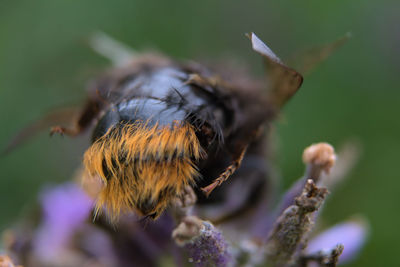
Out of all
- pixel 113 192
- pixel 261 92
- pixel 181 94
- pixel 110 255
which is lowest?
pixel 110 255

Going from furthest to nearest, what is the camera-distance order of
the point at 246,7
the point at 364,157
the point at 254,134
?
the point at 246,7, the point at 364,157, the point at 254,134

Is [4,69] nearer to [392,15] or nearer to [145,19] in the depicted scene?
[145,19]

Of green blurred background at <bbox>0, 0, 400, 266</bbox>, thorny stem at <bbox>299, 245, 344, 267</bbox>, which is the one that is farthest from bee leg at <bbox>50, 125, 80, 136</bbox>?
green blurred background at <bbox>0, 0, 400, 266</bbox>

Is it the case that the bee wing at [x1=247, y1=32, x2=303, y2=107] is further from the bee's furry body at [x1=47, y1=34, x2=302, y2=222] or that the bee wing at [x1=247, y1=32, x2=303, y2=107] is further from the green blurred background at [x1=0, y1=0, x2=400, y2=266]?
the green blurred background at [x1=0, y1=0, x2=400, y2=266]

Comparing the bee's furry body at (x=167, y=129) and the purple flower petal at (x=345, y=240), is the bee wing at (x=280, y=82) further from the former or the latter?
the purple flower petal at (x=345, y=240)

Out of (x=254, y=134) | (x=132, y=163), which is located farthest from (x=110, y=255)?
(x=132, y=163)
